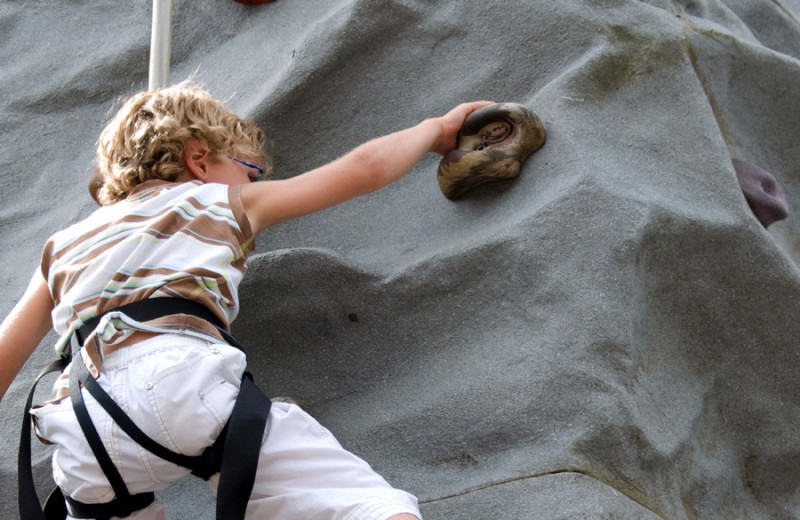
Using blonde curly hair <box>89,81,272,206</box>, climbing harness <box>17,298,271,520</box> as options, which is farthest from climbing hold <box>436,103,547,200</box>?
climbing harness <box>17,298,271,520</box>

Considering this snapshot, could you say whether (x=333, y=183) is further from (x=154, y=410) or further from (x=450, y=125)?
(x=154, y=410)

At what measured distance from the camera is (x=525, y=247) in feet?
6.18

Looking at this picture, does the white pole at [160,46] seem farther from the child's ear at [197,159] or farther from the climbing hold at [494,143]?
the climbing hold at [494,143]

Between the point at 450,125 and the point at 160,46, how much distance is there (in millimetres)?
725

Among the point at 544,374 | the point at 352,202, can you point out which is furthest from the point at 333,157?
the point at 544,374

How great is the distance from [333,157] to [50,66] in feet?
3.31

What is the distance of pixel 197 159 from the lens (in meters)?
1.73

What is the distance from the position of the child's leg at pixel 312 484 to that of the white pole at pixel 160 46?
39.4 inches

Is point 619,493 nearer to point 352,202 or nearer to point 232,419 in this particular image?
point 232,419

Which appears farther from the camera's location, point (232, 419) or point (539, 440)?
point (539, 440)

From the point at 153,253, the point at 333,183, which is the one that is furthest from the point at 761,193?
the point at 153,253

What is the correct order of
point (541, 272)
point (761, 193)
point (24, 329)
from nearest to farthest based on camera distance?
point (24, 329), point (541, 272), point (761, 193)

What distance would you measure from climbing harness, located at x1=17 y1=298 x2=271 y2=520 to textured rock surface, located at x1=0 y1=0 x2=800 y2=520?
13.4 inches

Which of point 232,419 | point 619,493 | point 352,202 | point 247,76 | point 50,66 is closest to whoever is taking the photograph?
point 232,419
